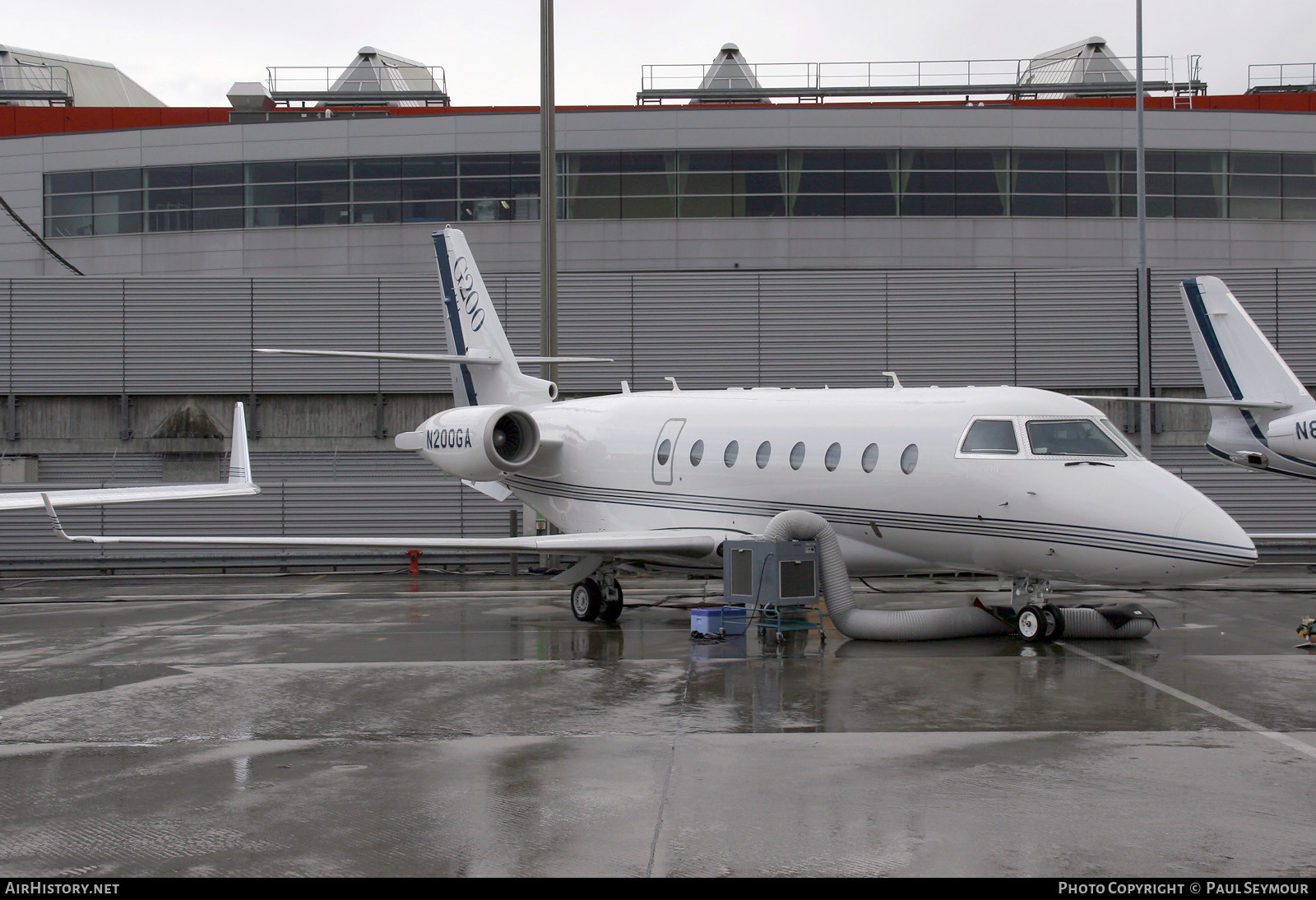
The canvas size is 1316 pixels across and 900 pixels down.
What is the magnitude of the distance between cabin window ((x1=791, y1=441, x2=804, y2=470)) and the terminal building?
13155 millimetres

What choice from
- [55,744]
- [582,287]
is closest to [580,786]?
[55,744]

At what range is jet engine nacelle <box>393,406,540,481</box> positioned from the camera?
714 inches

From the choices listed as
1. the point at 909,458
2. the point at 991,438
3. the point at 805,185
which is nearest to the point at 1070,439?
the point at 991,438

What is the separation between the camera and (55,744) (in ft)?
30.4

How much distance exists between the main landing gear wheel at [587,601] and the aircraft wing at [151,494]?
6843mm

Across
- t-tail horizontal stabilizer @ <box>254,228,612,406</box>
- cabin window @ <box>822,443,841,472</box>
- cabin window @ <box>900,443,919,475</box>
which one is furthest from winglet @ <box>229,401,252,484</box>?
cabin window @ <box>900,443,919,475</box>

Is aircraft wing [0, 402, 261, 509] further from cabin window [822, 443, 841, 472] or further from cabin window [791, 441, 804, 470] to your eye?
cabin window [822, 443, 841, 472]

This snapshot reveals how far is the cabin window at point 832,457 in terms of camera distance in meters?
15.2

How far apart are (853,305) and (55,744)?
25.0 meters

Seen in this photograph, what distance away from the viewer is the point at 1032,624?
13.8 meters

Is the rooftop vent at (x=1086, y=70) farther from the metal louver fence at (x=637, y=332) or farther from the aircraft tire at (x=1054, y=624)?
the aircraft tire at (x=1054, y=624)

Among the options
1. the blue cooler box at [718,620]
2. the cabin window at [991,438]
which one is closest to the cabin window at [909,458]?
the cabin window at [991,438]

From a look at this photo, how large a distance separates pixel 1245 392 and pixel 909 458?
35.4 feet

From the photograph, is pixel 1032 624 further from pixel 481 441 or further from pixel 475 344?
pixel 475 344
